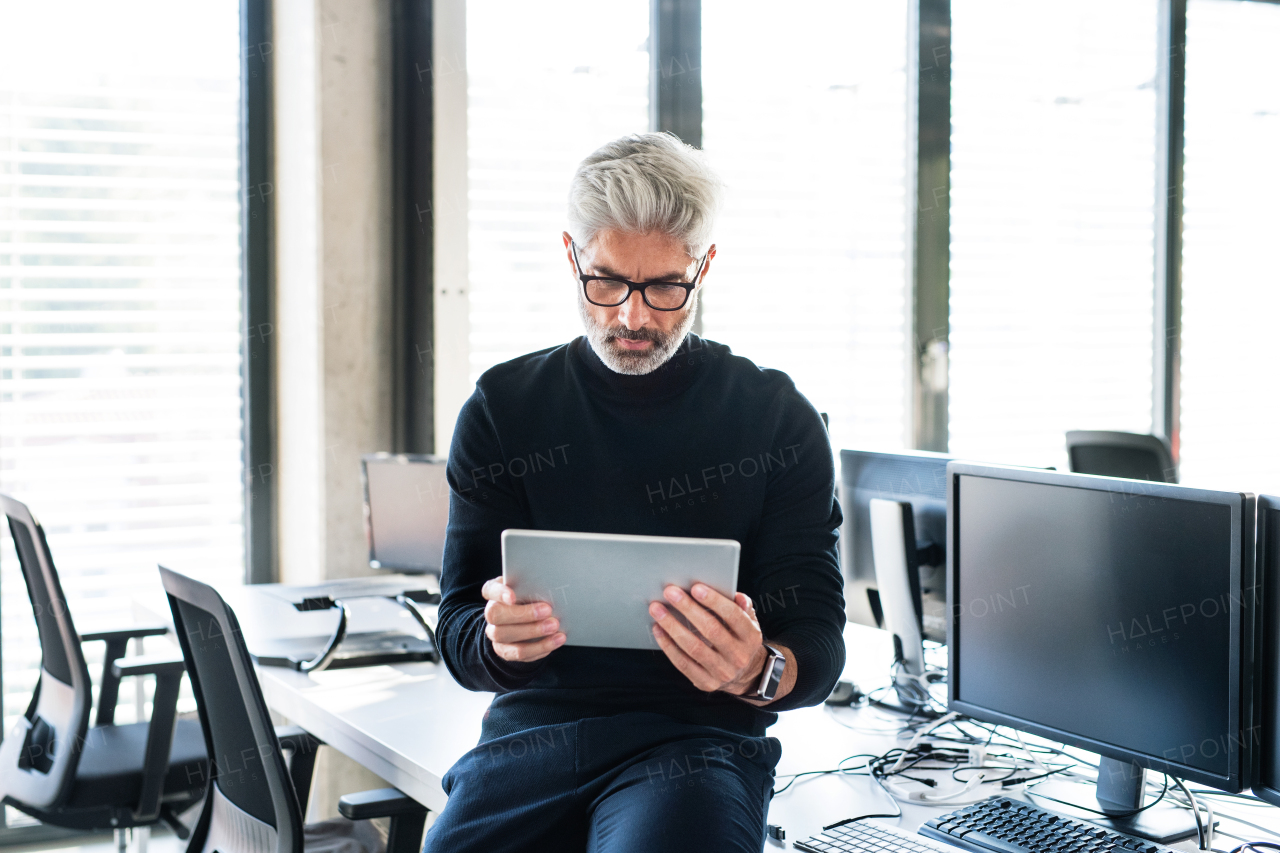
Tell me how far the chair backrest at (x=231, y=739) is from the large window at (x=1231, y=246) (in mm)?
3970

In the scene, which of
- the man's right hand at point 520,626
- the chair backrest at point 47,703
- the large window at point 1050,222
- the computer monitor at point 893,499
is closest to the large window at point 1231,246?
the large window at point 1050,222

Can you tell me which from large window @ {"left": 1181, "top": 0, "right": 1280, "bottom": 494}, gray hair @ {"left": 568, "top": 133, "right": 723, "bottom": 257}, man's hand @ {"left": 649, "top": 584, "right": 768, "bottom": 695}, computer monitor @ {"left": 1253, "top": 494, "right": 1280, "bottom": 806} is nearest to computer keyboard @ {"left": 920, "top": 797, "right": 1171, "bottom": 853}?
computer monitor @ {"left": 1253, "top": 494, "right": 1280, "bottom": 806}

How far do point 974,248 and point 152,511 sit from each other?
9.51 ft

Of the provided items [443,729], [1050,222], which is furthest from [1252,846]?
[1050,222]

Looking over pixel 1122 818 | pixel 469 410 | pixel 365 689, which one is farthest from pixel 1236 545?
pixel 365 689

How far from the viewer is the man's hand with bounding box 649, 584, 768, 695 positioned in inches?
48.7

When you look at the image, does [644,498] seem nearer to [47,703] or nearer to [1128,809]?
[1128,809]

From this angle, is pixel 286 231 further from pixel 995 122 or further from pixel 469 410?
pixel 995 122

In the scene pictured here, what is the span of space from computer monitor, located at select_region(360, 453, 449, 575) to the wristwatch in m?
1.39

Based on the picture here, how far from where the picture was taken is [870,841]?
1407 mm

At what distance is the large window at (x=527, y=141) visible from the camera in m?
3.18

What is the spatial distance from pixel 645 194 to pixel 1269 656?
95 centimetres

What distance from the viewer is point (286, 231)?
3229 millimetres

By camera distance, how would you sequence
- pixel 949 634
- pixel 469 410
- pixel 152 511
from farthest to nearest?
pixel 152 511
pixel 949 634
pixel 469 410
